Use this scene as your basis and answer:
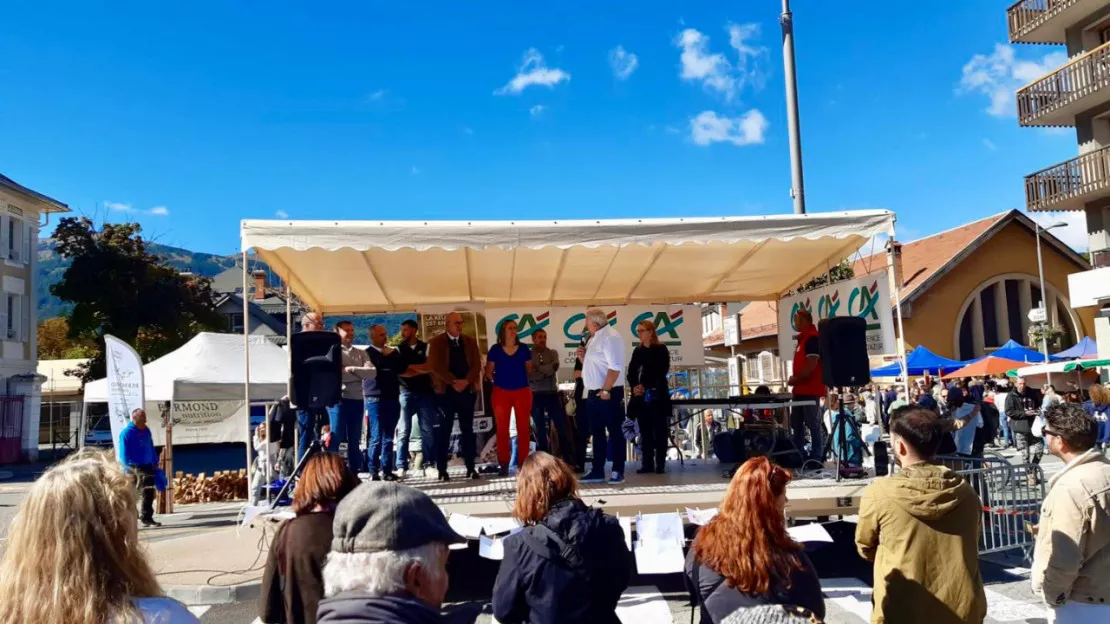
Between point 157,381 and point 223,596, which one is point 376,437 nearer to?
point 223,596

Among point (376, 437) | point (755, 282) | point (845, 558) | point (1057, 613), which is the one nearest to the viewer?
point (1057, 613)

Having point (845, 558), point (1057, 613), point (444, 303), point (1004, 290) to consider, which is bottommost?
point (845, 558)

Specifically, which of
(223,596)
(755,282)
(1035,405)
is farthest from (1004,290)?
(223,596)

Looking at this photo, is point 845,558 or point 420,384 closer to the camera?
point 845,558

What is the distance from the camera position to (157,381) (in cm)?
1680

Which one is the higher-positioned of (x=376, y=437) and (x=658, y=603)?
(x=376, y=437)

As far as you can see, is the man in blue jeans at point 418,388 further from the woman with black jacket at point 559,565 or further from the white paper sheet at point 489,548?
the woman with black jacket at point 559,565

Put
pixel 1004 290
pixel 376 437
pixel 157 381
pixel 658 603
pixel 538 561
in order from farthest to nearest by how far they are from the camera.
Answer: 1. pixel 1004 290
2. pixel 157 381
3. pixel 376 437
4. pixel 658 603
5. pixel 538 561

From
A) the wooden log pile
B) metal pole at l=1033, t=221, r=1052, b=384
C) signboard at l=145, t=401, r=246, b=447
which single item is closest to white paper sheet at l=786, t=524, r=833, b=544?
the wooden log pile

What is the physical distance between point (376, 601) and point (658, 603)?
5.05 m

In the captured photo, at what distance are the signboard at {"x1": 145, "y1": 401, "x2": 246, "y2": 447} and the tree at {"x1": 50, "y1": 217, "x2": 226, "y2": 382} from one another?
12.9m

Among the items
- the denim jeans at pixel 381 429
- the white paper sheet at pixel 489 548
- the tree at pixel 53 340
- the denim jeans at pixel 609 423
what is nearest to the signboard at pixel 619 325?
the denim jeans at pixel 381 429

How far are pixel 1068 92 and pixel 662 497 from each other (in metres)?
25.6

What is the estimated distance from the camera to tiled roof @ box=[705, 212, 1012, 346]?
1334 inches
